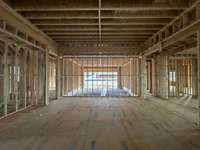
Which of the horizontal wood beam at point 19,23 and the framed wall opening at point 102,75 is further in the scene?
the framed wall opening at point 102,75

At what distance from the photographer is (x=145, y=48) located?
11.6 meters

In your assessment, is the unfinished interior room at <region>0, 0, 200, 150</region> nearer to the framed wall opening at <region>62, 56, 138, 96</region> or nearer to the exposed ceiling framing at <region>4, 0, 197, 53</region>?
the exposed ceiling framing at <region>4, 0, 197, 53</region>

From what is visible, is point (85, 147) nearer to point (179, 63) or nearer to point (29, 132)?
point (29, 132)

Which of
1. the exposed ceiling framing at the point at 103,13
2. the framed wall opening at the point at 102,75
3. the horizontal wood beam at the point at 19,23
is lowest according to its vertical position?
the framed wall opening at the point at 102,75

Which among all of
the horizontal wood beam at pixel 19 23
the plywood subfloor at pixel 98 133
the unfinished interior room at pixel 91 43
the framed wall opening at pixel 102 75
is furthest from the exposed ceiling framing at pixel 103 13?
the framed wall opening at pixel 102 75

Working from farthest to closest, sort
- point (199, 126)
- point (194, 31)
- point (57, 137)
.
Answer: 1. point (194, 31)
2. point (199, 126)
3. point (57, 137)

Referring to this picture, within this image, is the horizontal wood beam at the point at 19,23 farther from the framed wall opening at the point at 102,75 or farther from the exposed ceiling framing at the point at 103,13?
the framed wall opening at the point at 102,75

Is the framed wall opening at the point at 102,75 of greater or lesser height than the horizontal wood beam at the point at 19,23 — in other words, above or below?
below

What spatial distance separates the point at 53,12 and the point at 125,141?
421 cm

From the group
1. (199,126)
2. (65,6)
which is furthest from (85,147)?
(65,6)

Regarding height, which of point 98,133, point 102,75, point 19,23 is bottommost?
point 98,133

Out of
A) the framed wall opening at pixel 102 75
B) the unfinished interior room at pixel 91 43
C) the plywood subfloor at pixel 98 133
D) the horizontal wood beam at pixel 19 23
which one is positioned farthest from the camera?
the framed wall opening at pixel 102 75

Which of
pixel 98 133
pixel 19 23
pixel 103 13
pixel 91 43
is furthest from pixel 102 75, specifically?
pixel 98 133

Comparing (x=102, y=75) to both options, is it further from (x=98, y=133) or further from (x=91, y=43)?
(x=98, y=133)
